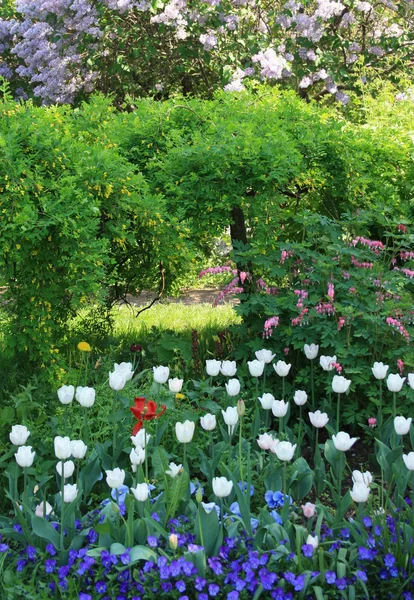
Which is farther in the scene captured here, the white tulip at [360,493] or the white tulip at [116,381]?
the white tulip at [116,381]

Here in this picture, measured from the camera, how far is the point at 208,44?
7.18 metres

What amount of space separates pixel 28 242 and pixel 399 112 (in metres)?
2.71

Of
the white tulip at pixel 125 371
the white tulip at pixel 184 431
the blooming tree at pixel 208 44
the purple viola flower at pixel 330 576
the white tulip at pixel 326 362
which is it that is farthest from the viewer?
the blooming tree at pixel 208 44

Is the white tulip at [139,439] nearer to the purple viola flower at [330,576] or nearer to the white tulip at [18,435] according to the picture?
the white tulip at [18,435]

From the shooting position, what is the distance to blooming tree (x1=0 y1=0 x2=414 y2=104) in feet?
23.6

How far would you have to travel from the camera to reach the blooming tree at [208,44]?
7.18 meters

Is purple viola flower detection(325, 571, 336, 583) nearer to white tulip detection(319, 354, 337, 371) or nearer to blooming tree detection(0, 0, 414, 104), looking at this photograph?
white tulip detection(319, 354, 337, 371)

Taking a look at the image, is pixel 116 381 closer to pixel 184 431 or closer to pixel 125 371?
pixel 125 371

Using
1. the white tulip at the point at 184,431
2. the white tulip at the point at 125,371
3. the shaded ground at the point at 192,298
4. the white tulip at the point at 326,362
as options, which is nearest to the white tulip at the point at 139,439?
the white tulip at the point at 184,431

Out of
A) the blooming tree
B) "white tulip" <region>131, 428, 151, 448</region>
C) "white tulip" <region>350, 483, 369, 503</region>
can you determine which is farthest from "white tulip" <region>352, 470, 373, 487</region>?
the blooming tree

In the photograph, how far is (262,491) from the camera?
8.80 feet

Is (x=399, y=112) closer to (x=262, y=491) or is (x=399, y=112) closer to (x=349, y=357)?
(x=349, y=357)

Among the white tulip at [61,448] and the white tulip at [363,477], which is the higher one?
the white tulip at [61,448]

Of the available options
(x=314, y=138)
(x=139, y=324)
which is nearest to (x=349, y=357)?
(x=314, y=138)
